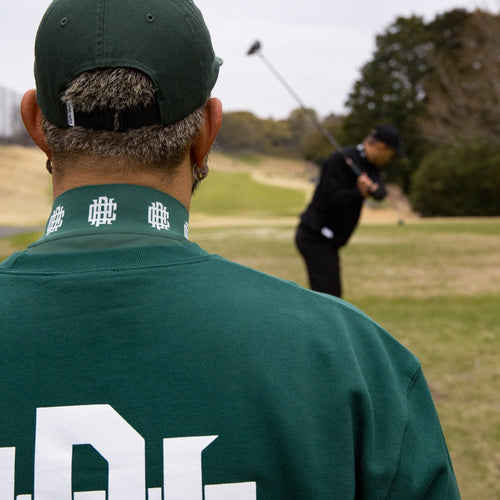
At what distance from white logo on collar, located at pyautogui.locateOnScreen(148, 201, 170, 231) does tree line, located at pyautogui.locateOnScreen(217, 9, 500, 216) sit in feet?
63.0

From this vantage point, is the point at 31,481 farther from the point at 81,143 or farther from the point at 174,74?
the point at 174,74

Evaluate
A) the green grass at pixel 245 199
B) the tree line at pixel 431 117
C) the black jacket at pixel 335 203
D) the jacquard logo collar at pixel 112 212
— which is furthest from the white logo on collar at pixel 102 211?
the green grass at pixel 245 199

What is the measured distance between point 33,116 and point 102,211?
0.31m

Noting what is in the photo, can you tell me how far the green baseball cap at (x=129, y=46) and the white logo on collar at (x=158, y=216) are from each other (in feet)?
0.47

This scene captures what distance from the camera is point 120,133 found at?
112 cm

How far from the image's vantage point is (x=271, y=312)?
103 cm

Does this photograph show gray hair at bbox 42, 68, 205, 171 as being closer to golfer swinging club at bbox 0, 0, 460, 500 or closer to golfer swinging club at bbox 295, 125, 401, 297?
golfer swinging club at bbox 0, 0, 460, 500

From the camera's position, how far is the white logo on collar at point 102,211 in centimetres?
107

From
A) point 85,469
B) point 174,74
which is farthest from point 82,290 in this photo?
point 174,74

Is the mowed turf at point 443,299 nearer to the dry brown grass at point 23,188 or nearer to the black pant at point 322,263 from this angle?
the black pant at point 322,263

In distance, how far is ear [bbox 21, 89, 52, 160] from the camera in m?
1.25

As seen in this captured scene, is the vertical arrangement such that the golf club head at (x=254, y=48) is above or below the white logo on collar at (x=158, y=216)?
above

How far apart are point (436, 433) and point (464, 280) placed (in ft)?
36.3

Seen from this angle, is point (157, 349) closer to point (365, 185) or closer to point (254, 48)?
point (365, 185)
